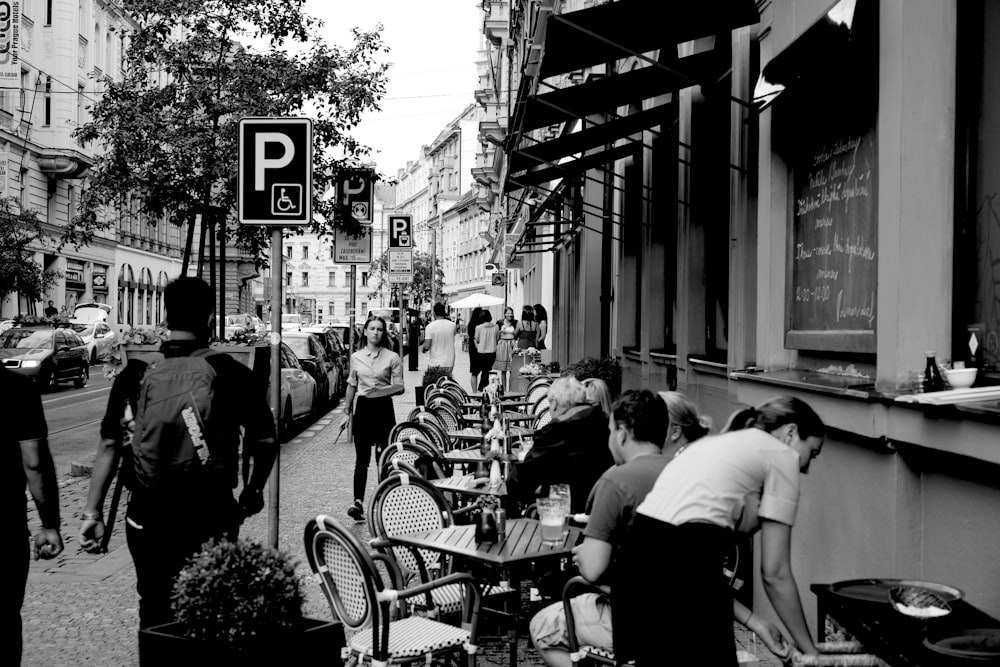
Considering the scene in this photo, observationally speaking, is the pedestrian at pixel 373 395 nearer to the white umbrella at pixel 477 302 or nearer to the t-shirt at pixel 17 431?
the t-shirt at pixel 17 431

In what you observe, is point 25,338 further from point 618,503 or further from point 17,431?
point 618,503

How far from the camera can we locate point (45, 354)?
27609 millimetres

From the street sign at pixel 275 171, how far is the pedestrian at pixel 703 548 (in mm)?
3600

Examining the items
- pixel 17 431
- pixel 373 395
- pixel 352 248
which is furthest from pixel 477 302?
pixel 17 431

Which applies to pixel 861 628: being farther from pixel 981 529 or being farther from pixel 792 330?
pixel 792 330

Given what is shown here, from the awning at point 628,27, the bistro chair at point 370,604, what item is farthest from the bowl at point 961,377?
the awning at point 628,27

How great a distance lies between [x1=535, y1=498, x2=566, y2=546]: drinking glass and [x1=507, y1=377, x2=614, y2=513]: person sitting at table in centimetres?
118

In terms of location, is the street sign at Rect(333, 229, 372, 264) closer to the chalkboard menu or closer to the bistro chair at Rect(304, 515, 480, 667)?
the chalkboard menu

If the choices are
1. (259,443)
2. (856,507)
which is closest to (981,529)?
(856,507)

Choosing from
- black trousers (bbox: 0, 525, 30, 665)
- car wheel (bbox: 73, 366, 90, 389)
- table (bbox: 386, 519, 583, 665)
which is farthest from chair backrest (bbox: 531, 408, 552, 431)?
car wheel (bbox: 73, 366, 90, 389)

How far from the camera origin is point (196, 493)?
14.7ft

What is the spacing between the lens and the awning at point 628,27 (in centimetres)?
702

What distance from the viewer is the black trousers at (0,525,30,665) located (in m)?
3.82

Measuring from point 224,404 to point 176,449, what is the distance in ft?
0.85
